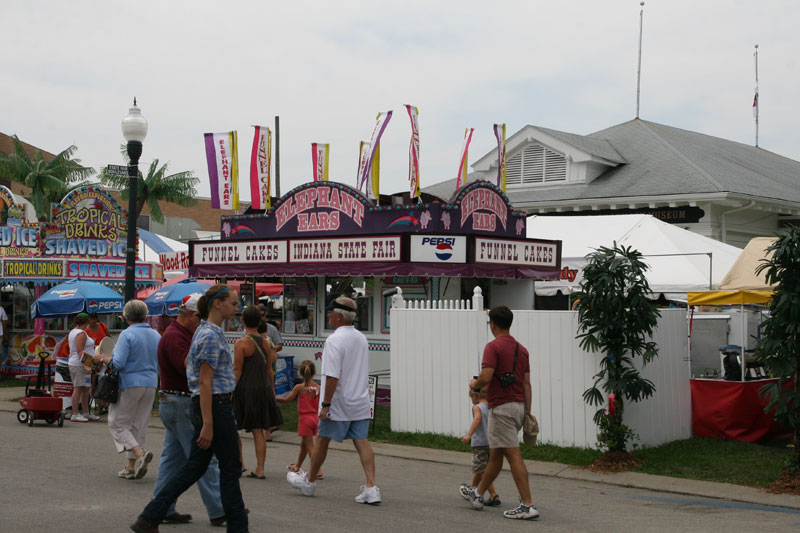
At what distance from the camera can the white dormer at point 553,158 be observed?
26547mm

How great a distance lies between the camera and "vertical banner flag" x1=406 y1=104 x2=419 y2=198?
16.8m

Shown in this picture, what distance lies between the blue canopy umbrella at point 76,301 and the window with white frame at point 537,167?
13.5 meters

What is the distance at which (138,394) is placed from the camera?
31.0 ft

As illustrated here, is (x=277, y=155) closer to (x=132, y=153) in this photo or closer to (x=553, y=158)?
(x=553, y=158)

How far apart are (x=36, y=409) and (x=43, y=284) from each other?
9041 millimetres

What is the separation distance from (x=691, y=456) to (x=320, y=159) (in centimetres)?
1152

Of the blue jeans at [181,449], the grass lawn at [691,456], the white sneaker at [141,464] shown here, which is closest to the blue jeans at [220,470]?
the blue jeans at [181,449]

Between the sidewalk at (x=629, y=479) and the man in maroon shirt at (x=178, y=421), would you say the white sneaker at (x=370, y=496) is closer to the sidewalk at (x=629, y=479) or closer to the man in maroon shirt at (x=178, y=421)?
the man in maroon shirt at (x=178, y=421)

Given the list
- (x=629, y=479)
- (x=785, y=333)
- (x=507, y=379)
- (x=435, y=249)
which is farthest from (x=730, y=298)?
(x=507, y=379)

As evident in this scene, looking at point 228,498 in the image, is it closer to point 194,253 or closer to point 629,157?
point 194,253

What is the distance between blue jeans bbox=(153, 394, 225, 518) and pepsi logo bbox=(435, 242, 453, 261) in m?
8.23

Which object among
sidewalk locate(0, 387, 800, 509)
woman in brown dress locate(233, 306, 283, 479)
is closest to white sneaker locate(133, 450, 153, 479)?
woman in brown dress locate(233, 306, 283, 479)

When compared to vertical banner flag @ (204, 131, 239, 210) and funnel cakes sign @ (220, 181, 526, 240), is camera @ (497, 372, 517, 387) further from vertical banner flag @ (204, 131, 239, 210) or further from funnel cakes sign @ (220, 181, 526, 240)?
vertical banner flag @ (204, 131, 239, 210)

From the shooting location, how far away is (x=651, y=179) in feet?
82.4
